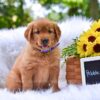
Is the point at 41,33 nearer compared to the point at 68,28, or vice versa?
the point at 41,33

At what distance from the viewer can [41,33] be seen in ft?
5.59

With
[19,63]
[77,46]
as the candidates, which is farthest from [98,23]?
[19,63]

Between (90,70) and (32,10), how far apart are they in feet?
14.4

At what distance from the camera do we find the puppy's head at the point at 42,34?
1.68 meters

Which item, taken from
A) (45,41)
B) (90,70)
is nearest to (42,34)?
(45,41)

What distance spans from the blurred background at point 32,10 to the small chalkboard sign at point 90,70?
12.8 ft

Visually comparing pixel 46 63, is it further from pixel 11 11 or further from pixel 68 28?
pixel 11 11

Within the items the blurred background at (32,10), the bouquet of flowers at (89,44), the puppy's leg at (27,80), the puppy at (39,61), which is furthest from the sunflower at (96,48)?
the blurred background at (32,10)

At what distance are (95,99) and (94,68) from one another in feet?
1.06

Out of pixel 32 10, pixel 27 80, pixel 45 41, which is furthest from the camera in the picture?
pixel 32 10

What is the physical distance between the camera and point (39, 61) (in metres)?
1.78

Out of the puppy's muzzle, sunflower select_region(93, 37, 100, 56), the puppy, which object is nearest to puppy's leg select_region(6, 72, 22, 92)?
the puppy

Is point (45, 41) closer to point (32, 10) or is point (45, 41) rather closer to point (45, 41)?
point (45, 41)

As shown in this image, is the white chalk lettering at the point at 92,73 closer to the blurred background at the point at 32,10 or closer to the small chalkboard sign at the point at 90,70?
the small chalkboard sign at the point at 90,70
